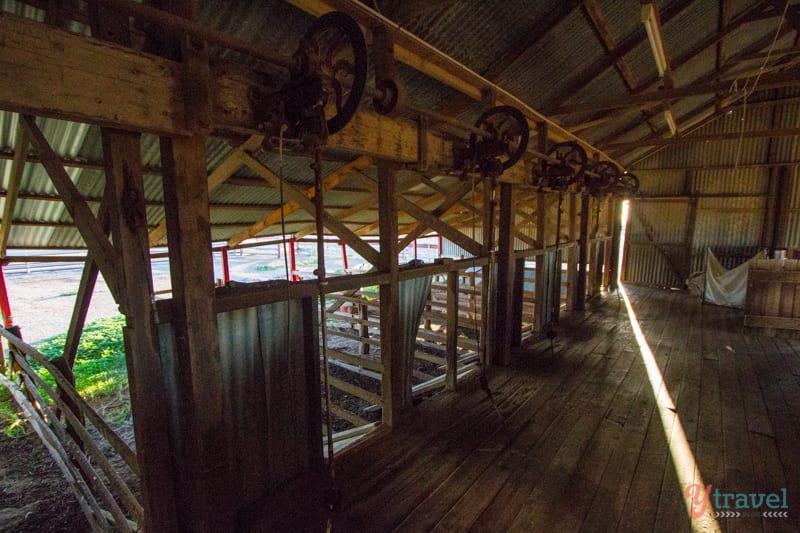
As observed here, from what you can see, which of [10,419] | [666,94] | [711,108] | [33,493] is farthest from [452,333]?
[711,108]

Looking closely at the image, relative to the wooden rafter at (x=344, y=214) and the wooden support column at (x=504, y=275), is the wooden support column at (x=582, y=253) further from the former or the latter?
the wooden rafter at (x=344, y=214)

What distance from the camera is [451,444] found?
11.4 feet

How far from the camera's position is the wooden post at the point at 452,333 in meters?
4.55

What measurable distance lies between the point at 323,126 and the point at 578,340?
6.36 m

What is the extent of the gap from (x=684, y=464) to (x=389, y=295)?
119 inches

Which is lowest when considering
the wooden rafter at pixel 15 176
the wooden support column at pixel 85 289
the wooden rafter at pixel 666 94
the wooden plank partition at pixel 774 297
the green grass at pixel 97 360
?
the green grass at pixel 97 360

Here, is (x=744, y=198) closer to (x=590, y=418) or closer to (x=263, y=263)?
(x=590, y=418)

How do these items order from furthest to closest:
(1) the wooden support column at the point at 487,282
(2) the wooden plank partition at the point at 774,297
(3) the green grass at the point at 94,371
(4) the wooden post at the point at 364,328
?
(4) the wooden post at the point at 364,328, (2) the wooden plank partition at the point at 774,297, (3) the green grass at the point at 94,371, (1) the wooden support column at the point at 487,282

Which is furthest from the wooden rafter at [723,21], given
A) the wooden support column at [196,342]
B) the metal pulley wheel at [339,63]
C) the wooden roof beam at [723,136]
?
the wooden support column at [196,342]

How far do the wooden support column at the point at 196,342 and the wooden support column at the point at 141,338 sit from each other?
103 mm

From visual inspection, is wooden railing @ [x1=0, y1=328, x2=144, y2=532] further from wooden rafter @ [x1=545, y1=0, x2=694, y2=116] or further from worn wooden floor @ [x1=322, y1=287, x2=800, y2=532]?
wooden rafter @ [x1=545, y1=0, x2=694, y2=116]

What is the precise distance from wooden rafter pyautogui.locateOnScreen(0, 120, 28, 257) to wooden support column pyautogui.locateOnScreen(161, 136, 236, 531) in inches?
69.0

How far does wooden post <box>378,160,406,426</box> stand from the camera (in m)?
3.52

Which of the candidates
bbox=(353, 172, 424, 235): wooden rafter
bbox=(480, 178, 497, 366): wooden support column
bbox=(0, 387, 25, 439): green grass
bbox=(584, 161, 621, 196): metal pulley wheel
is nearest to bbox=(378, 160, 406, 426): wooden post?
bbox=(353, 172, 424, 235): wooden rafter
